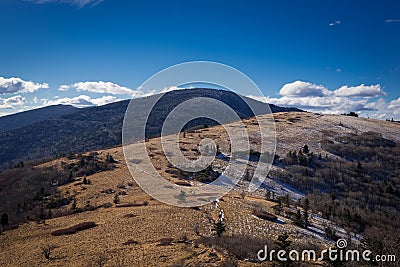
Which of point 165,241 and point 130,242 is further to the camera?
point 130,242

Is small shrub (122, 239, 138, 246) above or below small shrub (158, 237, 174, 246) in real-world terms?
below

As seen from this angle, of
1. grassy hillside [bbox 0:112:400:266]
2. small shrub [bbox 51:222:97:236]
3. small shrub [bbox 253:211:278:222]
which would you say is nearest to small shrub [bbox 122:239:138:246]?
grassy hillside [bbox 0:112:400:266]

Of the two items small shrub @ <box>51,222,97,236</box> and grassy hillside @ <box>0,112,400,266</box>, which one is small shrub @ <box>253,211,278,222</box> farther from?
small shrub @ <box>51,222,97,236</box>

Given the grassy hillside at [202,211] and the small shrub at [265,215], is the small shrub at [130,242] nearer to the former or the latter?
the grassy hillside at [202,211]

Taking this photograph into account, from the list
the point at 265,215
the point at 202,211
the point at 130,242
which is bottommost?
the point at 265,215

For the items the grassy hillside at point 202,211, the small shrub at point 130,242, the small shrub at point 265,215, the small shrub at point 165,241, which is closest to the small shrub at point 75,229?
the grassy hillside at point 202,211

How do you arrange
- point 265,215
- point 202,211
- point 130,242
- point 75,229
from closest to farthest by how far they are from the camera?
1. point 130,242
2. point 75,229
3. point 202,211
4. point 265,215

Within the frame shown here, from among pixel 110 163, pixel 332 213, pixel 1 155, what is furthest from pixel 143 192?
pixel 1 155

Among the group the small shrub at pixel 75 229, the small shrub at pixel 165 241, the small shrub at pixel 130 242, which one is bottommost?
the small shrub at pixel 75 229

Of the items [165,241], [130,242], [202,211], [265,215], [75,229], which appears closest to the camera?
[165,241]

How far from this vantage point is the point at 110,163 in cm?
5247

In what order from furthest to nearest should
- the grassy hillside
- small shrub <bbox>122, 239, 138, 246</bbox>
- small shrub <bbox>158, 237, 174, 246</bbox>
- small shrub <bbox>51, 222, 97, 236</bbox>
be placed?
1. small shrub <bbox>51, 222, 97, 236</bbox>
2. small shrub <bbox>122, 239, 138, 246</bbox>
3. small shrub <bbox>158, 237, 174, 246</bbox>
4. the grassy hillside

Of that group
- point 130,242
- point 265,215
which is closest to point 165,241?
point 130,242

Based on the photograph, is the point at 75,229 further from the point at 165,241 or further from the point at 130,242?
the point at 165,241
